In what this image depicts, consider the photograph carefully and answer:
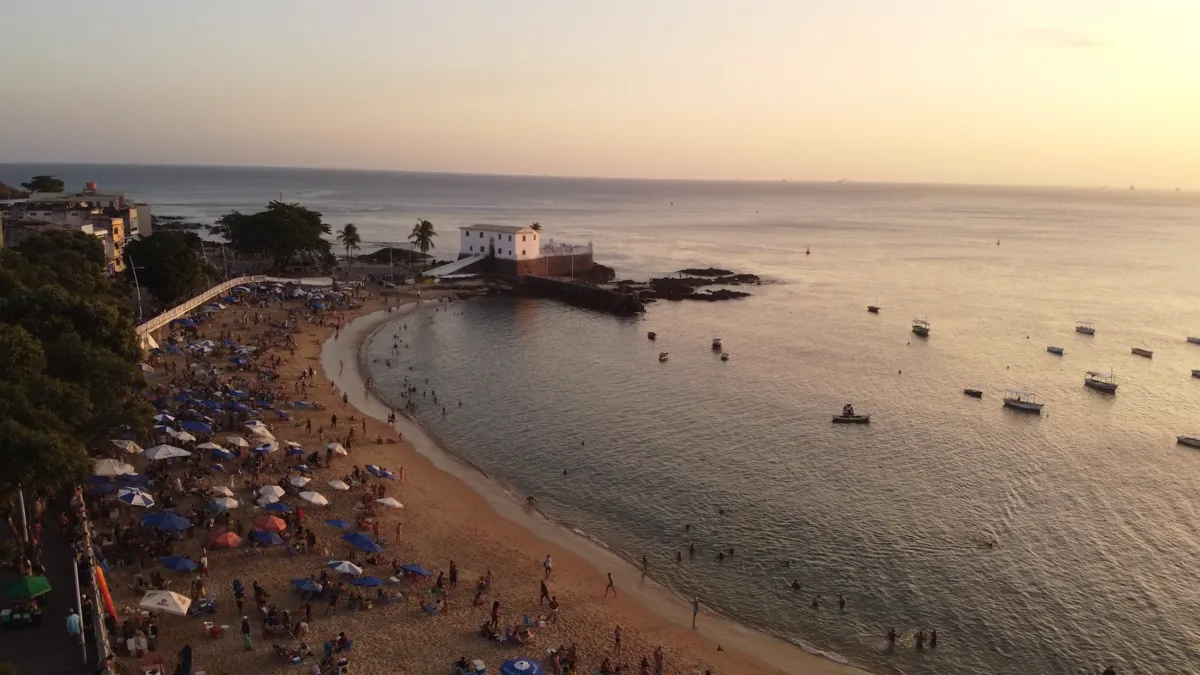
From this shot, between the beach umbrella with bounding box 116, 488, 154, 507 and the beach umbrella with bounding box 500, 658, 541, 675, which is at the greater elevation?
the beach umbrella with bounding box 116, 488, 154, 507

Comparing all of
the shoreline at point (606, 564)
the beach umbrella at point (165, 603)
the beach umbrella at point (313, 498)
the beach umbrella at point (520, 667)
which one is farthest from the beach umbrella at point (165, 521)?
the beach umbrella at point (520, 667)

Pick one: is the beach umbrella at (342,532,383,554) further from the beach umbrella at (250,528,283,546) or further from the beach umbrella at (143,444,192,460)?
the beach umbrella at (143,444,192,460)

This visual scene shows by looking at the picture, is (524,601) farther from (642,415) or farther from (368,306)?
(368,306)

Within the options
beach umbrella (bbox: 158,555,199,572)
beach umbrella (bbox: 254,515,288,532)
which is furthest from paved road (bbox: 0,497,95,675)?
beach umbrella (bbox: 254,515,288,532)

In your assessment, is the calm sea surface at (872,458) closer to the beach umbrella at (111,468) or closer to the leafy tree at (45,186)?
the beach umbrella at (111,468)

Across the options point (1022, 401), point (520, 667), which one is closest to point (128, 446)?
point (520, 667)

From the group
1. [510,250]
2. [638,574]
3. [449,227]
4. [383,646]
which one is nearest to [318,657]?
[383,646]
